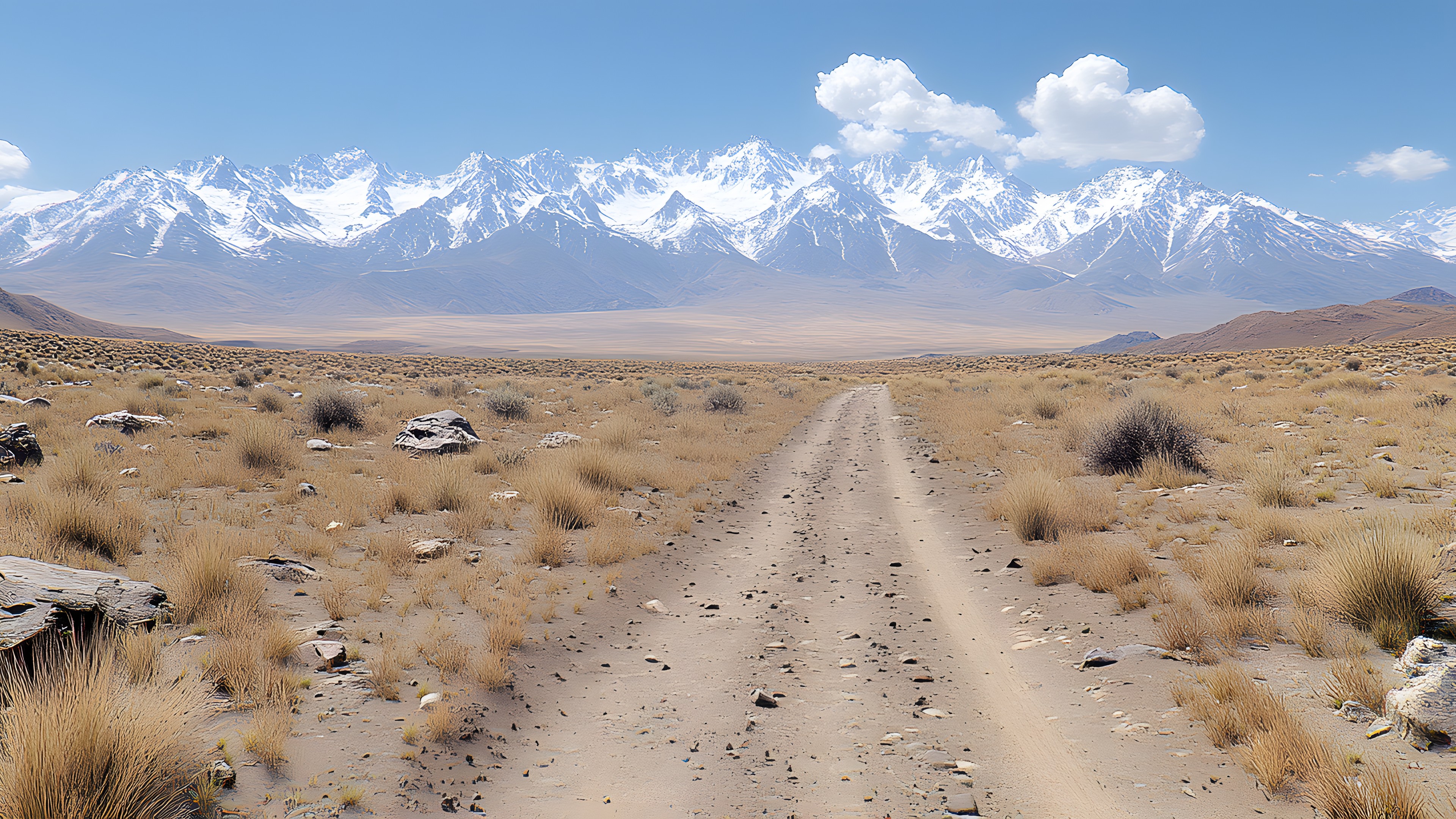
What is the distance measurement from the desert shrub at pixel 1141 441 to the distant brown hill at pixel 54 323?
533 ft

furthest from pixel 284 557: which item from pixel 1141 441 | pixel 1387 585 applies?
pixel 1141 441

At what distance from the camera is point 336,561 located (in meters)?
8.25

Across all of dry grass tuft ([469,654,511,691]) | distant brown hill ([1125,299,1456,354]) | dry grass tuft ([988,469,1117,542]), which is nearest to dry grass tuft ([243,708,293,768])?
dry grass tuft ([469,654,511,691])

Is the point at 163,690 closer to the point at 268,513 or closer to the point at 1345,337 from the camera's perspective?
the point at 268,513

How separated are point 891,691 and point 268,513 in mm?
9115

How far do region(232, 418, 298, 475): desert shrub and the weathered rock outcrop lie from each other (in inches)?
279

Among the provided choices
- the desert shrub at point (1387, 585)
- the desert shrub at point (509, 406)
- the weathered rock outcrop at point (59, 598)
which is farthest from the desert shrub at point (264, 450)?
the desert shrub at point (1387, 585)

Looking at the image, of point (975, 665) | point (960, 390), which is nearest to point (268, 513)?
point (975, 665)

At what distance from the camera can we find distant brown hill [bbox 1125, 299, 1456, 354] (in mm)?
95312

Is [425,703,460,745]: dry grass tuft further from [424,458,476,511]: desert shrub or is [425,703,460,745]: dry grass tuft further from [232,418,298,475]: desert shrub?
[232,418,298,475]: desert shrub

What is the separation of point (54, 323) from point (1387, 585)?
222m

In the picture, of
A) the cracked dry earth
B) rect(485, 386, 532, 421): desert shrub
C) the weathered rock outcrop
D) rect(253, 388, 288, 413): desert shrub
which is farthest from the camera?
Result: rect(485, 386, 532, 421): desert shrub

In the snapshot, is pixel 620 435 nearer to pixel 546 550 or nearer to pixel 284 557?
pixel 546 550

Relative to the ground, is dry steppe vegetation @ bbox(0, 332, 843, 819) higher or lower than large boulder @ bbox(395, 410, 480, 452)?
lower
